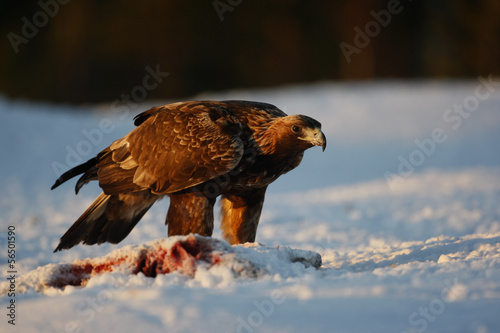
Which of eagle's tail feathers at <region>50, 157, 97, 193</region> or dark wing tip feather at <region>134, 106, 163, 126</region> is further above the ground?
dark wing tip feather at <region>134, 106, 163, 126</region>

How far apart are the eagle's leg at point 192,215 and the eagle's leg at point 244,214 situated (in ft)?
1.36

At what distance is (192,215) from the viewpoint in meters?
5.24

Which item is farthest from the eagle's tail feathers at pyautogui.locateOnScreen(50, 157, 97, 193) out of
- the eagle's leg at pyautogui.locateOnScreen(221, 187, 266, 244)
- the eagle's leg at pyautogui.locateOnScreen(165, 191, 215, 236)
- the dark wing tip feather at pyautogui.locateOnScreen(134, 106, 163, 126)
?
the eagle's leg at pyautogui.locateOnScreen(221, 187, 266, 244)

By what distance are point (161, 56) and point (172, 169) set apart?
2413 centimetres

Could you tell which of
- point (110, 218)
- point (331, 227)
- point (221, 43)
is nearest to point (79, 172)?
point (110, 218)

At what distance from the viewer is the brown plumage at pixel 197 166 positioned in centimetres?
516

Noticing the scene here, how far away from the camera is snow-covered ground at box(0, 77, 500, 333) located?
10.6 feet

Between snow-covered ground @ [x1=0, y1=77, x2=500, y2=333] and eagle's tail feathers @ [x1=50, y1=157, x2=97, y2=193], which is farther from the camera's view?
eagle's tail feathers @ [x1=50, y1=157, x2=97, y2=193]

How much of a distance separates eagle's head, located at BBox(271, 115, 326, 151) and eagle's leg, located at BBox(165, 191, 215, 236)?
79cm

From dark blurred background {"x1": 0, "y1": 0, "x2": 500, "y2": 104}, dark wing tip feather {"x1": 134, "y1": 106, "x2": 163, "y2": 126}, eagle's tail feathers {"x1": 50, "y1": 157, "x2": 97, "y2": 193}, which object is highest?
dark wing tip feather {"x1": 134, "y1": 106, "x2": 163, "y2": 126}

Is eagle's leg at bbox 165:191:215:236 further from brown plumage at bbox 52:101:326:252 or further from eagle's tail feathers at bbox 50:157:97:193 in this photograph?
eagle's tail feathers at bbox 50:157:97:193

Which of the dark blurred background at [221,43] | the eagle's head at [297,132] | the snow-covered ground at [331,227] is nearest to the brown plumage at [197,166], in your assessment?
the eagle's head at [297,132]

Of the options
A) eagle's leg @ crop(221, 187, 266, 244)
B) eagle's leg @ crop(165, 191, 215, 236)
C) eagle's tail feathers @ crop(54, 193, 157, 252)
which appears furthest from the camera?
eagle's tail feathers @ crop(54, 193, 157, 252)

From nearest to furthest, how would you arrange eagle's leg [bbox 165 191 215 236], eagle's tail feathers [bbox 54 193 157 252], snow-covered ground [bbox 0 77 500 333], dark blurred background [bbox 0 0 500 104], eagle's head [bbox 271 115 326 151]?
snow-covered ground [bbox 0 77 500 333] → eagle's head [bbox 271 115 326 151] → eagle's leg [bbox 165 191 215 236] → eagle's tail feathers [bbox 54 193 157 252] → dark blurred background [bbox 0 0 500 104]
